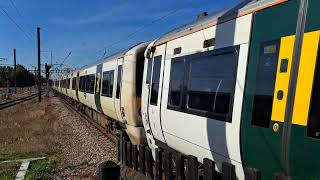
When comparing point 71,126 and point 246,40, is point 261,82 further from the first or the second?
point 71,126

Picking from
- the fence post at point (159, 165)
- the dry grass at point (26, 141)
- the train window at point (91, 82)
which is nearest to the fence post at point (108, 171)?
the fence post at point (159, 165)

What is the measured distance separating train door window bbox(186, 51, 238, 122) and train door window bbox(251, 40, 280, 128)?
0.57 metres

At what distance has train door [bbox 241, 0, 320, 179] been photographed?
399 centimetres

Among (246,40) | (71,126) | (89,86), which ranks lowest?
(71,126)

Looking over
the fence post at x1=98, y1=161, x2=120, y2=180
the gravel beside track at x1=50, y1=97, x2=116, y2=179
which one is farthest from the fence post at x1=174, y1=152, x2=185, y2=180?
the gravel beside track at x1=50, y1=97, x2=116, y2=179

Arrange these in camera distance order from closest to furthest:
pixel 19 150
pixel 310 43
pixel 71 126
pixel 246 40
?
pixel 310 43
pixel 246 40
pixel 19 150
pixel 71 126

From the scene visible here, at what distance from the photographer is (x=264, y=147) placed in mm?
4598

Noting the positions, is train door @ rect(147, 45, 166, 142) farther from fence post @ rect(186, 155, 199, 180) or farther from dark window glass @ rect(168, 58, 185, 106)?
fence post @ rect(186, 155, 199, 180)

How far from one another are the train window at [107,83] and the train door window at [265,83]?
35.9 ft

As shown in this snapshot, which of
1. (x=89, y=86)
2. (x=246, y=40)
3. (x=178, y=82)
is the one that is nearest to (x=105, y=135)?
(x=89, y=86)

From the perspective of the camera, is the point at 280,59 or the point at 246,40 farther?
the point at 246,40

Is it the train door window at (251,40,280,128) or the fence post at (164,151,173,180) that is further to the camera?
the fence post at (164,151,173,180)

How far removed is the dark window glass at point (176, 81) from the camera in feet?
23.9

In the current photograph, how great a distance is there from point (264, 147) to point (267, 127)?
0.22m
